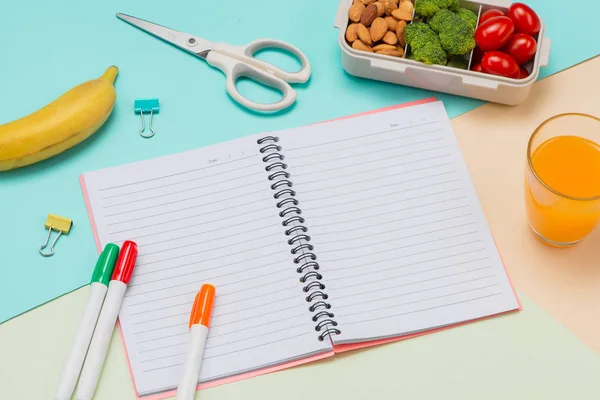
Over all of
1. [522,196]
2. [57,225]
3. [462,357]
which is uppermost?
[57,225]

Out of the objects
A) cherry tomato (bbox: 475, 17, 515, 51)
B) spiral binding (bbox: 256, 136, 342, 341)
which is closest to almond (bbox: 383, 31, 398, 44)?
cherry tomato (bbox: 475, 17, 515, 51)

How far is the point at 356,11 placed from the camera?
3.37ft

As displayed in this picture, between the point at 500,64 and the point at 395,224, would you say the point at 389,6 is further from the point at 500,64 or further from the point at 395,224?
the point at 395,224

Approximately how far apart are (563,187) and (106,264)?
60cm

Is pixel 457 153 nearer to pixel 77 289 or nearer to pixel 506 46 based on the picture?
pixel 506 46

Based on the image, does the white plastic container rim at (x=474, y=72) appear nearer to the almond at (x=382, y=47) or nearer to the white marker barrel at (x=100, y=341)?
the almond at (x=382, y=47)

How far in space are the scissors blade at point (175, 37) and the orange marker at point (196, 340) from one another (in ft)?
1.25

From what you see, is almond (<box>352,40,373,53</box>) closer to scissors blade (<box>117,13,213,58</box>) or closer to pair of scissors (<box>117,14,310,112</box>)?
pair of scissors (<box>117,14,310,112</box>)

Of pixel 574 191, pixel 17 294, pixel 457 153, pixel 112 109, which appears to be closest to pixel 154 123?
pixel 112 109

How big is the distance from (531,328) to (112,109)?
0.66 m

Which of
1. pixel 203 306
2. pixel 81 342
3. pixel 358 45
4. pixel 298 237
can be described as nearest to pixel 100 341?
pixel 81 342

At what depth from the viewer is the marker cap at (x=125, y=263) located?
908mm

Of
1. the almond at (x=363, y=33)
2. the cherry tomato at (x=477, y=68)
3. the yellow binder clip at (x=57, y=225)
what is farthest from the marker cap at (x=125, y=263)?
the cherry tomato at (x=477, y=68)

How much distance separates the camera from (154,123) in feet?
3.44
